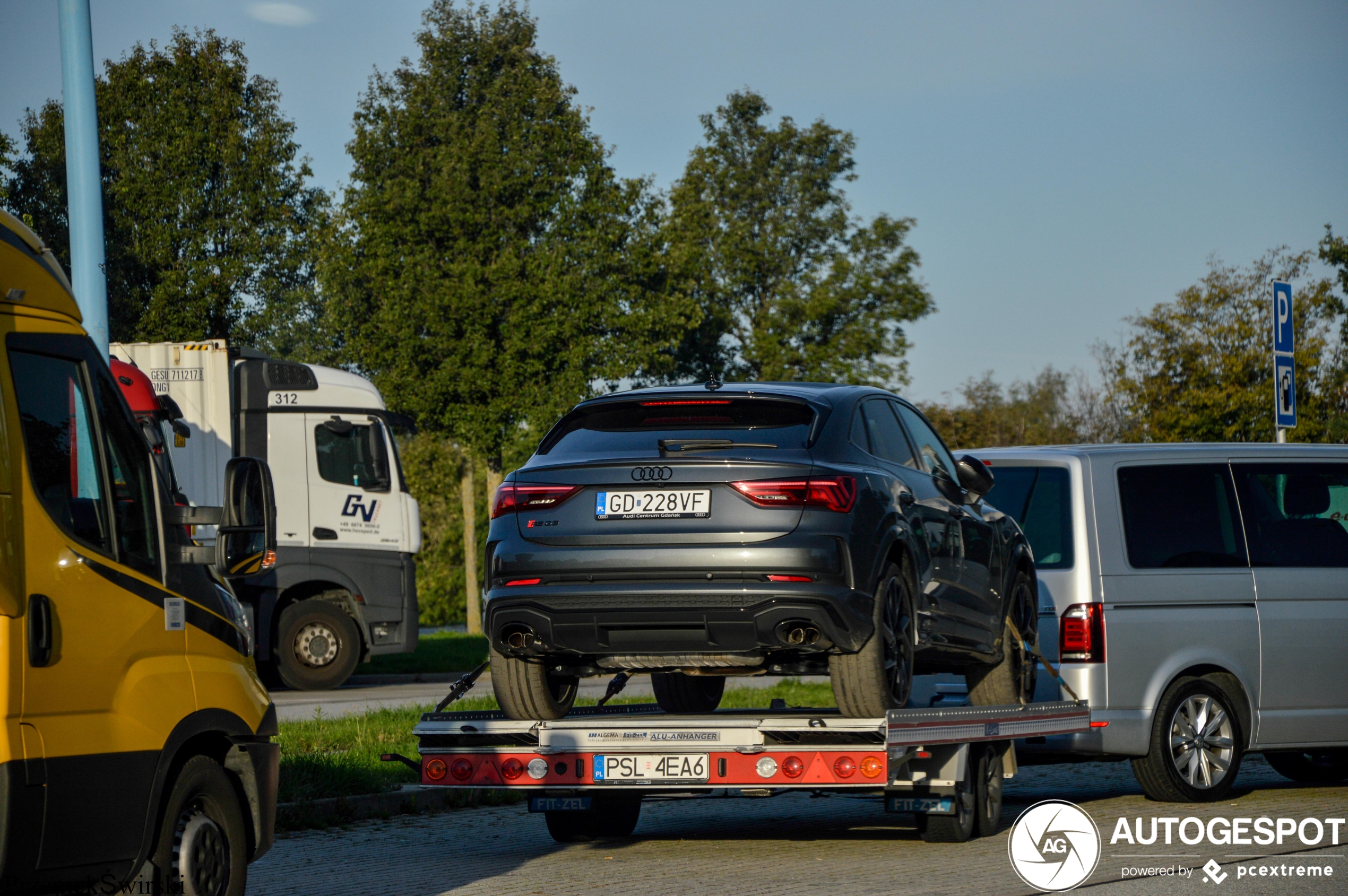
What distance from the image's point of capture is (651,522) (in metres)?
7.07

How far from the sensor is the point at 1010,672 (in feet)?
29.1

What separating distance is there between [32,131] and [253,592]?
959 centimetres

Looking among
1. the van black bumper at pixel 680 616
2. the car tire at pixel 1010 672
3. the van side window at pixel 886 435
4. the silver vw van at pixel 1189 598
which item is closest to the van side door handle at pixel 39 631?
the van black bumper at pixel 680 616

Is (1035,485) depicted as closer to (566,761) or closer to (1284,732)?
(1284,732)

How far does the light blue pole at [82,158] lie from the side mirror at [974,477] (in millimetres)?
5149

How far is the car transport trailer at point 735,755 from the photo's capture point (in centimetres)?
702

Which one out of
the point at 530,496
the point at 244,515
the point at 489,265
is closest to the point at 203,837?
the point at 244,515

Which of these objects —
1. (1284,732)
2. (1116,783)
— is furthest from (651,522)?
(1116,783)

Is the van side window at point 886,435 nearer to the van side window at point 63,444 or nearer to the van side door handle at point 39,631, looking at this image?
the van side window at point 63,444

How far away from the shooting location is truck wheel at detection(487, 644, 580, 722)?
7.56 m

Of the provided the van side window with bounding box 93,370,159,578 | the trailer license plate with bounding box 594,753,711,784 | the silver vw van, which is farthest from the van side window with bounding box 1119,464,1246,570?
the van side window with bounding box 93,370,159,578

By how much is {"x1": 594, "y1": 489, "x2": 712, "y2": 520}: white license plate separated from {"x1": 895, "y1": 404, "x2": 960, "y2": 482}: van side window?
188cm

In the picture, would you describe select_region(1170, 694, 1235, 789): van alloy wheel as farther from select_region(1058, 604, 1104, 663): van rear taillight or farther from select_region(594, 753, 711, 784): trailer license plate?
select_region(594, 753, 711, 784): trailer license plate

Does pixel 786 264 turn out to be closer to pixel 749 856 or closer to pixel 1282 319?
pixel 1282 319
